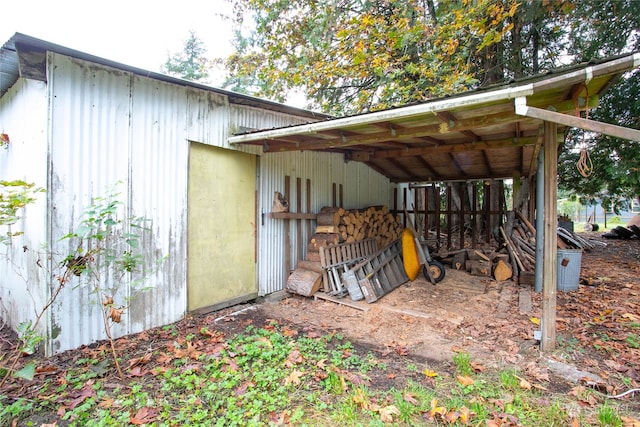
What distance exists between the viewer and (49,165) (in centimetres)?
294

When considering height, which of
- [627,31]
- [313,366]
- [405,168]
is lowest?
[313,366]

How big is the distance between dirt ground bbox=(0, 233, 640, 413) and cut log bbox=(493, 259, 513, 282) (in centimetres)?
16

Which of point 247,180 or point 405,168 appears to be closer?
point 247,180

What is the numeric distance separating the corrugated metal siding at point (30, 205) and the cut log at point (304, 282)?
10.8 feet

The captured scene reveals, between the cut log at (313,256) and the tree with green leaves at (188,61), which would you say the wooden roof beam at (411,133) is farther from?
the tree with green leaves at (188,61)

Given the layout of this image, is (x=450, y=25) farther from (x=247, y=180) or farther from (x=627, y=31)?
(x=247, y=180)

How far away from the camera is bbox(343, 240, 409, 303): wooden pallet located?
17.0 ft

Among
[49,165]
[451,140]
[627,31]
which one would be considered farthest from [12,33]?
[627,31]

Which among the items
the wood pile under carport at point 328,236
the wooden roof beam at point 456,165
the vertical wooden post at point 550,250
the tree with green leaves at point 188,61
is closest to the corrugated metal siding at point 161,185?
the wood pile under carport at point 328,236

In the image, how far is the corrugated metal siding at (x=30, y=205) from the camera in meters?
3.06

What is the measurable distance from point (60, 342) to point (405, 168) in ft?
24.4

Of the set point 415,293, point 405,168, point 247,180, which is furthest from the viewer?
point 405,168

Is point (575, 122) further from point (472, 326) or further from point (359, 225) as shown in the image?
point (359, 225)

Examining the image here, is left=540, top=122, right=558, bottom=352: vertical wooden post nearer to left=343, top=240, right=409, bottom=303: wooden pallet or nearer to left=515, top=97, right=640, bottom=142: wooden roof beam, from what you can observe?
left=515, top=97, right=640, bottom=142: wooden roof beam
